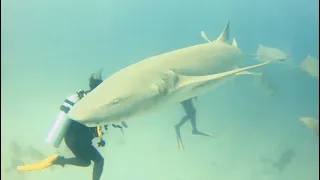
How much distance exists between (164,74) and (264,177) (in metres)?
10.4

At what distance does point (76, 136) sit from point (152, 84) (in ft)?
5.89

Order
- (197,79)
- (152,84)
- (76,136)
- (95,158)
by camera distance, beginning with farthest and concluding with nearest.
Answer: (95,158)
(76,136)
(197,79)
(152,84)

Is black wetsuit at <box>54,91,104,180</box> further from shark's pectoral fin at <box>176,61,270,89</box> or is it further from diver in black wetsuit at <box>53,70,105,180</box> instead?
shark's pectoral fin at <box>176,61,270,89</box>

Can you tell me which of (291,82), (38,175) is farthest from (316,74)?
(291,82)

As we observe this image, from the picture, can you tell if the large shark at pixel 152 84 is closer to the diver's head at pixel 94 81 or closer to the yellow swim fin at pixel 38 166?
the diver's head at pixel 94 81

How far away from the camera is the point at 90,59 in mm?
56438

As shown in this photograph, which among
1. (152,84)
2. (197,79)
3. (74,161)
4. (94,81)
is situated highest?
(152,84)

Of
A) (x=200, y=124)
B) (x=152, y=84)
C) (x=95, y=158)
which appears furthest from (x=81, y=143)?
(x=200, y=124)

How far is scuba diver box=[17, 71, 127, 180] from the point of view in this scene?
4867 millimetres

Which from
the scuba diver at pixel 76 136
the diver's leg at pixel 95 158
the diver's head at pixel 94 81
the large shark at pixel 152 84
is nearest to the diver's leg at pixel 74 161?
the scuba diver at pixel 76 136

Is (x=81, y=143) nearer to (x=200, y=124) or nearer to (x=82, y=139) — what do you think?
(x=82, y=139)

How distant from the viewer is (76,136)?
5043 mm

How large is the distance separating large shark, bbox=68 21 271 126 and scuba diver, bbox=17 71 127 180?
3.22 feet

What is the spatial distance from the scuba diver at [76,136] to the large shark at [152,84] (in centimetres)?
98
